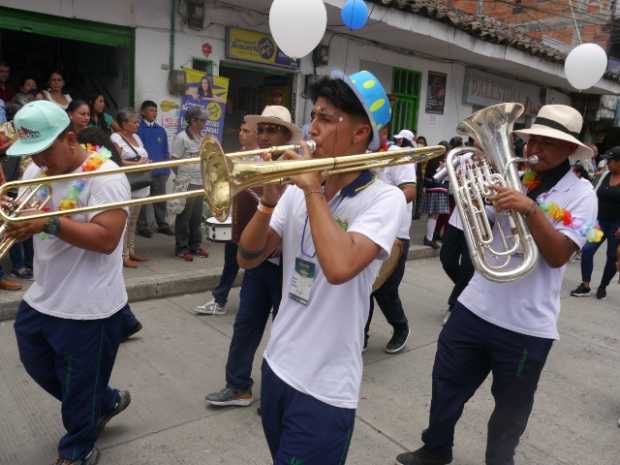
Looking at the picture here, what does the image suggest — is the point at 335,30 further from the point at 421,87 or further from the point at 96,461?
the point at 96,461

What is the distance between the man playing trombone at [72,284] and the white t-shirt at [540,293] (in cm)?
174

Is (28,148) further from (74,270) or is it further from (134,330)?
(134,330)

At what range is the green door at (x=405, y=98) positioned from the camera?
32.6 feet

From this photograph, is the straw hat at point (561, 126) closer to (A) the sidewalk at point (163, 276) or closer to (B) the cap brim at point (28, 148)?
(B) the cap brim at point (28, 148)

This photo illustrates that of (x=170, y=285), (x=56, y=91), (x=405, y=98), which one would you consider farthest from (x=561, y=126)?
(x=405, y=98)

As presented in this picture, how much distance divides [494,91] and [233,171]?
38.6ft

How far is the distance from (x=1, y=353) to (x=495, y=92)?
11.3m

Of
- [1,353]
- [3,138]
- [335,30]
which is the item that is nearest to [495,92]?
[335,30]

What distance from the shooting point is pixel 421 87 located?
1030cm

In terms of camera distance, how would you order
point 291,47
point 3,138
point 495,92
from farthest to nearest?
point 495,92 → point 291,47 → point 3,138

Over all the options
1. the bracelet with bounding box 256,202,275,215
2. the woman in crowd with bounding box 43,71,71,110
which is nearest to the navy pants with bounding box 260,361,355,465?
the bracelet with bounding box 256,202,275,215

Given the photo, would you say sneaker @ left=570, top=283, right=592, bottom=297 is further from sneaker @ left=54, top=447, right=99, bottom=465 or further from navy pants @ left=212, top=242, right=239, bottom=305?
sneaker @ left=54, top=447, right=99, bottom=465

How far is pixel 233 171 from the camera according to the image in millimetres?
1544

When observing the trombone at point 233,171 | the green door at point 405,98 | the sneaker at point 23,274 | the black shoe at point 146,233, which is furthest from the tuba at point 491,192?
the green door at point 405,98
